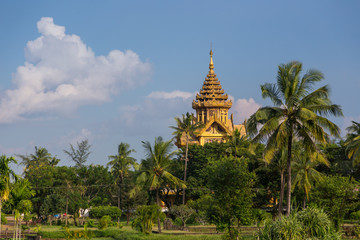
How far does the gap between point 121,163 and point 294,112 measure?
40.3 meters

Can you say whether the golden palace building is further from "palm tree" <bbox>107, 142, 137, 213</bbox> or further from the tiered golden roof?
"palm tree" <bbox>107, 142, 137, 213</bbox>

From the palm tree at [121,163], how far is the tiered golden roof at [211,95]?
86.4 ft

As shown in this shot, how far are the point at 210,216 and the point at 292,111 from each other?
9.88 m

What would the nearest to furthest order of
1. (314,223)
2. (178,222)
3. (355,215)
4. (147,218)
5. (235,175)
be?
(314,223) → (235,175) → (147,218) → (355,215) → (178,222)

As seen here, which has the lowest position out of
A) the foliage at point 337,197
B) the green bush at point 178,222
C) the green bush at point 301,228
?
the green bush at point 178,222

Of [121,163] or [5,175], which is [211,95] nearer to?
[121,163]

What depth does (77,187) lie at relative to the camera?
6288 cm

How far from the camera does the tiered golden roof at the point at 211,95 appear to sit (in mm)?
91250

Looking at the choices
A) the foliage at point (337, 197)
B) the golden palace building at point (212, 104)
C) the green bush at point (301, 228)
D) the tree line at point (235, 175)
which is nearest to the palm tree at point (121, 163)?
the tree line at point (235, 175)

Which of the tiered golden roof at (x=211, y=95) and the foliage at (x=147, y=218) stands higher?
the tiered golden roof at (x=211, y=95)

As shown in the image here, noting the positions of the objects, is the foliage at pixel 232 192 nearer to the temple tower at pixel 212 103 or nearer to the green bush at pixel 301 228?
the green bush at pixel 301 228

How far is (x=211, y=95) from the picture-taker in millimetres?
92938

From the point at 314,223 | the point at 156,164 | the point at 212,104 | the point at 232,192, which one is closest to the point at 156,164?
the point at 156,164

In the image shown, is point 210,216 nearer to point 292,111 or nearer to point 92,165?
point 292,111
